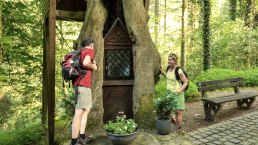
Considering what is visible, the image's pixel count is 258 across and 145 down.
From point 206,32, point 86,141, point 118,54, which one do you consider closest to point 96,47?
point 118,54

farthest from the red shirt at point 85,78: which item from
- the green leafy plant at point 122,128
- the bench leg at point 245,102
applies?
the bench leg at point 245,102

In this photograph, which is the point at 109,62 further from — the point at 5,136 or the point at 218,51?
the point at 218,51

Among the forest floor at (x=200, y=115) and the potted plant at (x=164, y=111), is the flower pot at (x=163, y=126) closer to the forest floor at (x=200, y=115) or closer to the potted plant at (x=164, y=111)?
the potted plant at (x=164, y=111)

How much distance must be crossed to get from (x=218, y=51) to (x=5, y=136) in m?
14.6

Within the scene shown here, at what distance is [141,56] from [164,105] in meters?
1.34

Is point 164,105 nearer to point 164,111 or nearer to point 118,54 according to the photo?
point 164,111

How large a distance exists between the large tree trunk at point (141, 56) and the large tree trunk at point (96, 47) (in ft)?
2.27

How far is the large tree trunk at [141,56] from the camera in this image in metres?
6.30

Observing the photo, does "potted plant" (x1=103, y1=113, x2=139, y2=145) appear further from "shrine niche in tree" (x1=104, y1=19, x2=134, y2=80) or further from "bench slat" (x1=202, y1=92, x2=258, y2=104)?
"bench slat" (x1=202, y1=92, x2=258, y2=104)

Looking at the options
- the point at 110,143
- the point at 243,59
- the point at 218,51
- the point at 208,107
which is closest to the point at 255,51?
the point at 243,59

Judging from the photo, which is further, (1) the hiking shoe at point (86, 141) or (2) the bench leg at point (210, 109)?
(2) the bench leg at point (210, 109)

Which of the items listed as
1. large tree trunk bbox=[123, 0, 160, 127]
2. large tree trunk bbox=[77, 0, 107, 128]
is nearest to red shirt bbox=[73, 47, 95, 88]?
A: large tree trunk bbox=[77, 0, 107, 128]

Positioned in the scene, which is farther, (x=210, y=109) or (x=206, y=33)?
(x=206, y=33)

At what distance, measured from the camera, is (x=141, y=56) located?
6.34 metres
